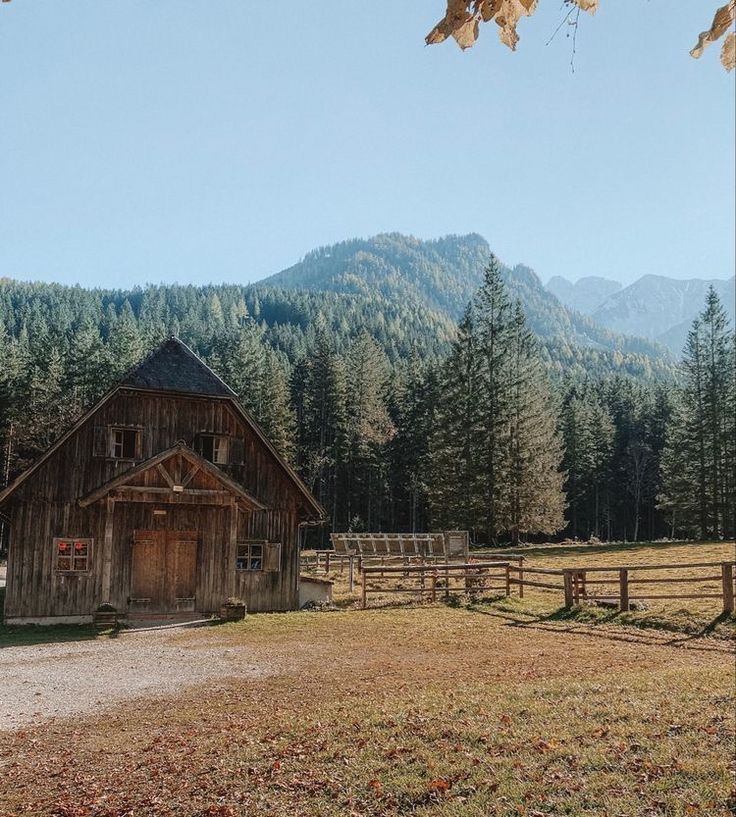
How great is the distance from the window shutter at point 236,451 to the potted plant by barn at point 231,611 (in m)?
4.69

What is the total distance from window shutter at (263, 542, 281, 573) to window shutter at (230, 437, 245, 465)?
9.81 ft

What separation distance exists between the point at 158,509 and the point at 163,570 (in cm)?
196

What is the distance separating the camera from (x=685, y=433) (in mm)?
59812

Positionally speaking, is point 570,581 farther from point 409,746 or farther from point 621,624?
point 409,746

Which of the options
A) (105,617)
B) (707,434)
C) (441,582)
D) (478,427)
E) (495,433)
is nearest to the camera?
(105,617)

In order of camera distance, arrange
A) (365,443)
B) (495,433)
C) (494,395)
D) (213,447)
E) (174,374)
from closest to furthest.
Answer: (174,374) < (213,447) < (495,433) < (494,395) < (365,443)

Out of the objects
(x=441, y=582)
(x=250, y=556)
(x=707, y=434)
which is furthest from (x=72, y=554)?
(x=707, y=434)

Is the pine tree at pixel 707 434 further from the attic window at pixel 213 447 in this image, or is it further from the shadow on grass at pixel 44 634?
the shadow on grass at pixel 44 634

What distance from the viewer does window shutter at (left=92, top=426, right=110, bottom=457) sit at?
915 inches

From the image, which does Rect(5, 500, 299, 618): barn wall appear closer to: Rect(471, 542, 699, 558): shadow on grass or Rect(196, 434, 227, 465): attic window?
Rect(196, 434, 227, 465): attic window

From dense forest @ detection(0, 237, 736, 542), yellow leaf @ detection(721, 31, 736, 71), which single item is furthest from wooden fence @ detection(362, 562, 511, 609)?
dense forest @ detection(0, 237, 736, 542)

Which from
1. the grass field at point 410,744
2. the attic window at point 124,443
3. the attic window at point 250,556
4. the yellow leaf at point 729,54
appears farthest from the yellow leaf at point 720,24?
the attic window at point 250,556

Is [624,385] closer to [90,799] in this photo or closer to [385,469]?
[385,469]

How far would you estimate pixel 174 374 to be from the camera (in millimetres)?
24641
